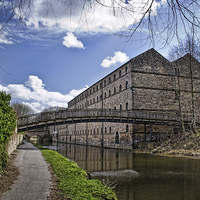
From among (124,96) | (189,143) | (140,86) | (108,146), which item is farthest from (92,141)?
(189,143)

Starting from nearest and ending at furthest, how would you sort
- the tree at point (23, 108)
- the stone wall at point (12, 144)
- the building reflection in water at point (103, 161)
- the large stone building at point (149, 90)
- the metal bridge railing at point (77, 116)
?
the stone wall at point (12, 144) < the building reflection in water at point (103, 161) < the metal bridge railing at point (77, 116) < the large stone building at point (149, 90) < the tree at point (23, 108)

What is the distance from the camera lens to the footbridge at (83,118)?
22781 millimetres

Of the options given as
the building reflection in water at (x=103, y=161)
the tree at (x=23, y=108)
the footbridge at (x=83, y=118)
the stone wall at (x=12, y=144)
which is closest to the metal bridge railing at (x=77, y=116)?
the footbridge at (x=83, y=118)

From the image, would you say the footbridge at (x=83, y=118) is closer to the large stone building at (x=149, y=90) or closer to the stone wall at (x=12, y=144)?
the large stone building at (x=149, y=90)

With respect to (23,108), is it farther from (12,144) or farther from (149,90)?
(12,144)

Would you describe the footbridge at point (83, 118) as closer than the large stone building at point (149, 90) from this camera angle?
Yes

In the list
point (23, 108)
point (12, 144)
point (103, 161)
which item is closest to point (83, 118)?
point (103, 161)

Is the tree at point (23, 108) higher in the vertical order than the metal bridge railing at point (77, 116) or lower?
higher

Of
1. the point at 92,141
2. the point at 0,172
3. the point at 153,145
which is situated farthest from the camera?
the point at 92,141

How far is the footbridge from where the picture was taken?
74.7 ft

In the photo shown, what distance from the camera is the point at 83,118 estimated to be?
26.8 metres

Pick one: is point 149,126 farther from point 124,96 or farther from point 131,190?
point 131,190

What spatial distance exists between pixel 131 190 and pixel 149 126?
22.4m

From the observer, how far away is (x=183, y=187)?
7852 mm
